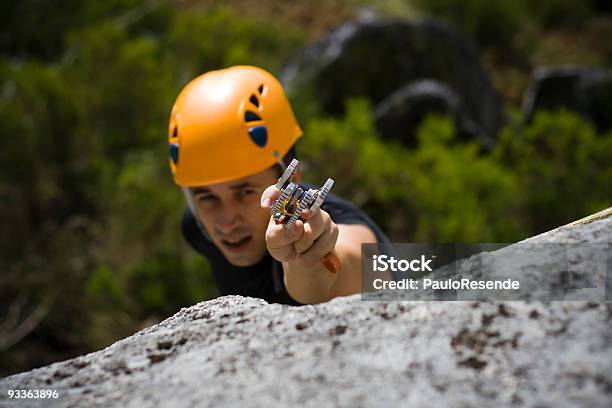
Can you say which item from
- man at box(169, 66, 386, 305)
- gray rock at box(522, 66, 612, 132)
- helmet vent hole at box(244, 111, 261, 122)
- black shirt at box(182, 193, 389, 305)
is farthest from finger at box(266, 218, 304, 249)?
Result: gray rock at box(522, 66, 612, 132)

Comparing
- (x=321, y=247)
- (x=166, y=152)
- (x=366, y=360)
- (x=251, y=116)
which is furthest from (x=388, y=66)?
(x=366, y=360)

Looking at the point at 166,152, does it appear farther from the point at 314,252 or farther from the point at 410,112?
the point at 314,252

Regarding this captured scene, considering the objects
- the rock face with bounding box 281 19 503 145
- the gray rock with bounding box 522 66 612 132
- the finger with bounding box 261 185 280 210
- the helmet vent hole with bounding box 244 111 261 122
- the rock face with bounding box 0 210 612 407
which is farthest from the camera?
the gray rock with bounding box 522 66 612 132

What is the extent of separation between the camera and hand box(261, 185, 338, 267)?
118cm

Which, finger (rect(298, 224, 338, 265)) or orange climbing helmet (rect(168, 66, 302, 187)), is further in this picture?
orange climbing helmet (rect(168, 66, 302, 187))

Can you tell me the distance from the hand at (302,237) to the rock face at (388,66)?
4.46 metres

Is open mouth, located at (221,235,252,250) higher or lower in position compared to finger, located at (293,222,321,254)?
higher

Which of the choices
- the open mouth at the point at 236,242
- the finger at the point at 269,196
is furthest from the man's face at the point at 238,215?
the finger at the point at 269,196

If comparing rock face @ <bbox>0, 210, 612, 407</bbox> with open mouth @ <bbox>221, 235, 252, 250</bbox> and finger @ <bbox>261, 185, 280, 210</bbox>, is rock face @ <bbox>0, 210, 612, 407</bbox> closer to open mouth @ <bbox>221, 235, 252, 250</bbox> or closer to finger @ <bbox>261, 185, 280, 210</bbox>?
finger @ <bbox>261, 185, 280, 210</bbox>

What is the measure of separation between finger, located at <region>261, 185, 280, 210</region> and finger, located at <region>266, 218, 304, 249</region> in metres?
0.05

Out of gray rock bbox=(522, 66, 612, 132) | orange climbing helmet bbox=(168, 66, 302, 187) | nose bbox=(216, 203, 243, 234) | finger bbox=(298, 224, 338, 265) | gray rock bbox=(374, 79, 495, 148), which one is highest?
gray rock bbox=(522, 66, 612, 132)

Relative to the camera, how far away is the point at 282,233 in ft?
A: 3.90

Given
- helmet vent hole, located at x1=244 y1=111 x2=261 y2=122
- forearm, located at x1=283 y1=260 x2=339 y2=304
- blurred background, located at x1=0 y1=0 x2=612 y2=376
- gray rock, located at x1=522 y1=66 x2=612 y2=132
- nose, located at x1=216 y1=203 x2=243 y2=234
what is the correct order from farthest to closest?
gray rock, located at x1=522 y1=66 x2=612 y2=132 < blurred background, located at x1=0 y1=0 x2=612 y2=376 < helmet vent hole, located at x1=244 y1=111 x2=261 y2=122 < nose, located at x1=216 y1=203 x2=243 y2=234 < forearm, located at x1=283 y1=260 x2=339 y2=304

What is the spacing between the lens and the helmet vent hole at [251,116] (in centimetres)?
203
